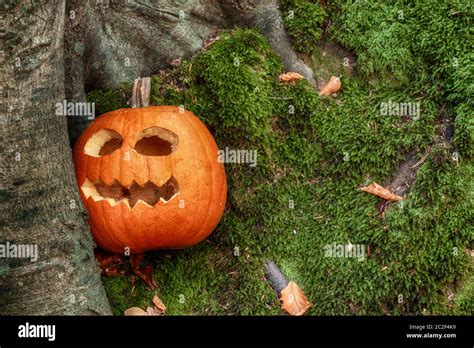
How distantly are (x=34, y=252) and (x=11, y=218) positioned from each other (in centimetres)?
23

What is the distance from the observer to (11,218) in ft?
11.9

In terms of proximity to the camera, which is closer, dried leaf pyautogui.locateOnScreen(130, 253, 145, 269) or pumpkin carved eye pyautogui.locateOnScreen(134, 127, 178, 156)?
pumpkin carved eye pyautogui.locateOnScreen(134, 127, 178, 156)

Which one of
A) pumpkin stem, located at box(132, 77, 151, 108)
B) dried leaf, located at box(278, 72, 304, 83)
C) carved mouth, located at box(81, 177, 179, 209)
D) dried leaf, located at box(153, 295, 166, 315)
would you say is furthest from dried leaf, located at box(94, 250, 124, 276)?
dried leaf, located at box(278, 72, 304, 83)

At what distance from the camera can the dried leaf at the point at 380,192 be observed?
14.7 ft

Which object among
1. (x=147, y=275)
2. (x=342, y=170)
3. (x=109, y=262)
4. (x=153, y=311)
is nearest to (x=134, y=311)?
(x=153, y=311)

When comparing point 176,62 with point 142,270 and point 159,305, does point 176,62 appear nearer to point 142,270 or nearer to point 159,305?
A: point 142,270

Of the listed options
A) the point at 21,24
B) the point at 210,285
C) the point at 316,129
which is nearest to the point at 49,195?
the point at 21,24

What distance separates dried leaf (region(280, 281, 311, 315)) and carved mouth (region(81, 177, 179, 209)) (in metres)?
0.99

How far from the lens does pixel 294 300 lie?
4418 mm

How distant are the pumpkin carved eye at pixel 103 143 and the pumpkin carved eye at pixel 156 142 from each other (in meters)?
0.15

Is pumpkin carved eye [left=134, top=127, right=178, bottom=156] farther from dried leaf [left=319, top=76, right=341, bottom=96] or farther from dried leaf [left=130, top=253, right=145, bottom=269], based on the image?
dried leaf [left=319, top=76, right=341, bottom=96]

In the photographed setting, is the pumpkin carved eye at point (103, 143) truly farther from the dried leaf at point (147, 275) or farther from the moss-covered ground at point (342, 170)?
the dried leaf at point (147, 275)

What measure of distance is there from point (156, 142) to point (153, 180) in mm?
408

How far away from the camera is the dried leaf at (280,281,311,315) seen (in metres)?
4.39
